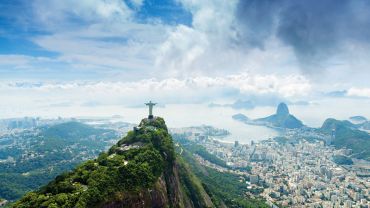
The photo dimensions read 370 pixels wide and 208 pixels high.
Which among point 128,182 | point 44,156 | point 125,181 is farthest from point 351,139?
point 125,181

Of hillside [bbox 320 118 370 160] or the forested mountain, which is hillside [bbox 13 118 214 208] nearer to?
the forested mountain

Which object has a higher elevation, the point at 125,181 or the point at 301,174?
the point at 125,181

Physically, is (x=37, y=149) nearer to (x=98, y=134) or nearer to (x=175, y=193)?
(x=98, y=134)

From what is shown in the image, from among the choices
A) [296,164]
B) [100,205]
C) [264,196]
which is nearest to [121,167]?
[100,205]

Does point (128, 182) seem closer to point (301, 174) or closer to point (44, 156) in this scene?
point (301, 174)

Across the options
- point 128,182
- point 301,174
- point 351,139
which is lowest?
point 301,174

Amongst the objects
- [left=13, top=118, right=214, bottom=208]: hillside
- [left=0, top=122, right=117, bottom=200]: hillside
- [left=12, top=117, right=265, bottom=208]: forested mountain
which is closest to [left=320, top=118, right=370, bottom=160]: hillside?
[left=0, top=122, right=117, bottom=200]: hillside
